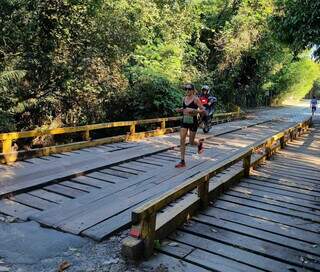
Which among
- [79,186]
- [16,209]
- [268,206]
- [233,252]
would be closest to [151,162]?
[79,186]

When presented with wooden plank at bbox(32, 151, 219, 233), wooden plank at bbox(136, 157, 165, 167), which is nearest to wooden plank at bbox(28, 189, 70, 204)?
wooden plank at bbox(32, 151, 219, 233)

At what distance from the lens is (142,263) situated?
4.25 meters

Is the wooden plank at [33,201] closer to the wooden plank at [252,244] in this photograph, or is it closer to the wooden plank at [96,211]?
the wooden plank at [96,211]

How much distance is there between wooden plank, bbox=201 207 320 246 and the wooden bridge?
0.01 metres

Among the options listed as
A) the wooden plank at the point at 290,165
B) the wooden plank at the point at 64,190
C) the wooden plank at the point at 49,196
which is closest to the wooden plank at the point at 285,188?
the wooden plank at the point at 290,165

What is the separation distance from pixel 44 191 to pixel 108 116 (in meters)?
9.79

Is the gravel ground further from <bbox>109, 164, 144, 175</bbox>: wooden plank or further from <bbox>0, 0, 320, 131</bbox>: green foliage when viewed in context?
<bbox>0, 0, 320, 131</bbox>: green foliage

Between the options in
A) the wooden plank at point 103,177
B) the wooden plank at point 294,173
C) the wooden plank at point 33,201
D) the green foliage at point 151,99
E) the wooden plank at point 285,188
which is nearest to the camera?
the wooden plank at point 33,201

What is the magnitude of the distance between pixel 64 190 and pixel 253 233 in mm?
3210

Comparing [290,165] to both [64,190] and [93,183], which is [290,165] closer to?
[93,183]

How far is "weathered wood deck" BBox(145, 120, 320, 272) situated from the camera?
4379 millimetres

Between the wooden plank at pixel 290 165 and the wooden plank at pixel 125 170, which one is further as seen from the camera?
the wooden plank at pixel 290 165

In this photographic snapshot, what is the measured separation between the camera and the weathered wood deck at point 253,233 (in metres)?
4.38

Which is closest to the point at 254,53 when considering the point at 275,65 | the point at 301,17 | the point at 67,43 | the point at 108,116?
the point at 275,65
